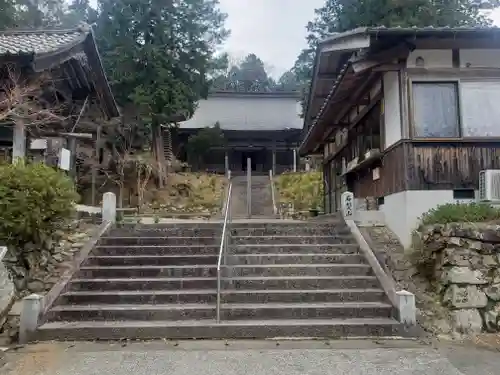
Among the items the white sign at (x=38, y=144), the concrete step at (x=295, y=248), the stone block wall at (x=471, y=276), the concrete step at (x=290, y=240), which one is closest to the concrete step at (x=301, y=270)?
the concrete step at (x=295, y=248)

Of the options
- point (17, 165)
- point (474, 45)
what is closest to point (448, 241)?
point (474, 45)

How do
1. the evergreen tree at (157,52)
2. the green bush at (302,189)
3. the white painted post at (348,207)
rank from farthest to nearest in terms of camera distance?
the green bush at (302,189) < the evergreen tree at (157,52) < the white painted post at (348,207)

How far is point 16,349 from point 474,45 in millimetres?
8691

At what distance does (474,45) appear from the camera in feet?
25.6

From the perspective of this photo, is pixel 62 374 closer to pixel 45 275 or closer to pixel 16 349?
pixel 16 349

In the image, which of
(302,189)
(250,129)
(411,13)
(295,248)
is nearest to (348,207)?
(295,248)

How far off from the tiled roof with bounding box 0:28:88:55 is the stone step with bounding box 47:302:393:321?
534 cm

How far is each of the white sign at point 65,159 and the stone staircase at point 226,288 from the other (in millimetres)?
3081

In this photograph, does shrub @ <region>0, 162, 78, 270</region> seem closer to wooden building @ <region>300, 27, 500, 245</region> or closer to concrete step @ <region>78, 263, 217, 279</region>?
concrete step @ <region>78, 263, 217, 279</region>

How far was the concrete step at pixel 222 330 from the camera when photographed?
5523 millimetres

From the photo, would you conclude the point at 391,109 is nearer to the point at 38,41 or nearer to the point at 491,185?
the point at 491,185

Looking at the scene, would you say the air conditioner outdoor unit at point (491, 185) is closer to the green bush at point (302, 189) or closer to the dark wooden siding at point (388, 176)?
the dark wooden siding at point (388, 176)

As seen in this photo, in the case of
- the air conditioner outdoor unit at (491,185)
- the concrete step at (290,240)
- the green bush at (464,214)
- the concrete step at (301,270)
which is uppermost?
the air conditioner outdoor unit at (491,185)

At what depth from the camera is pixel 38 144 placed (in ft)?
33.2
